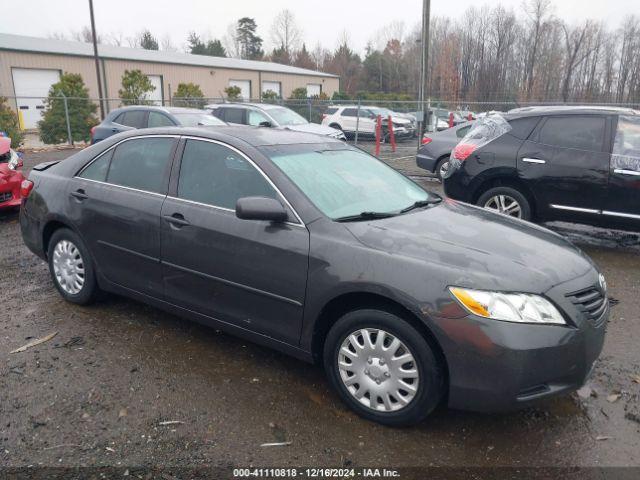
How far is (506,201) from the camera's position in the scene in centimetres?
679

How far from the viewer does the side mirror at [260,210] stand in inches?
124

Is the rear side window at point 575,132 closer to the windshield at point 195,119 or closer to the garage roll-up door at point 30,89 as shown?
the windshield at point 195,119

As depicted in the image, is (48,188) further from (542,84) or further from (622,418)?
(542,84)

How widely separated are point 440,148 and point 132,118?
22.7 feet

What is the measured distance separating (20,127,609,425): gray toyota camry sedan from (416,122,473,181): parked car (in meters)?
7.49

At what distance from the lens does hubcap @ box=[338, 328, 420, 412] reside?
112 inches

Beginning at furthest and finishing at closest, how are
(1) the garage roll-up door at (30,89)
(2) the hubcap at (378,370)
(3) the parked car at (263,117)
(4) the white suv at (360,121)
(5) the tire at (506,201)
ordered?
(1) the garage roll-up door at (30,89) → (4) the white suv at (360,121) → (3) the parked car at (263,117) → (5) the tire at (506,201) → (2) the hubcap at (378,370)

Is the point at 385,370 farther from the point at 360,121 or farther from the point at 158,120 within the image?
the point at 360,121

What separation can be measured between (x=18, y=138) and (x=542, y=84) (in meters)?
44.5

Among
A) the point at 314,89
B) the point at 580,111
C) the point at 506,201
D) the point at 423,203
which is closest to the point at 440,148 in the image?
the point at 506,201

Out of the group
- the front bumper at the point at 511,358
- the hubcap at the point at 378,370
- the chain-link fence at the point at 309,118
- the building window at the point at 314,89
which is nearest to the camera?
the front bumper at the point at 511,358

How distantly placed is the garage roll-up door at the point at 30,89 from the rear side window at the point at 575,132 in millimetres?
27960

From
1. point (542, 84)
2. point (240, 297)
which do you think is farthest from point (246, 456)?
point (542, 84)

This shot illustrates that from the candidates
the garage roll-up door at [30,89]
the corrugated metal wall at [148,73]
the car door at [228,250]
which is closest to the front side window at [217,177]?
the car door at [228,250]
